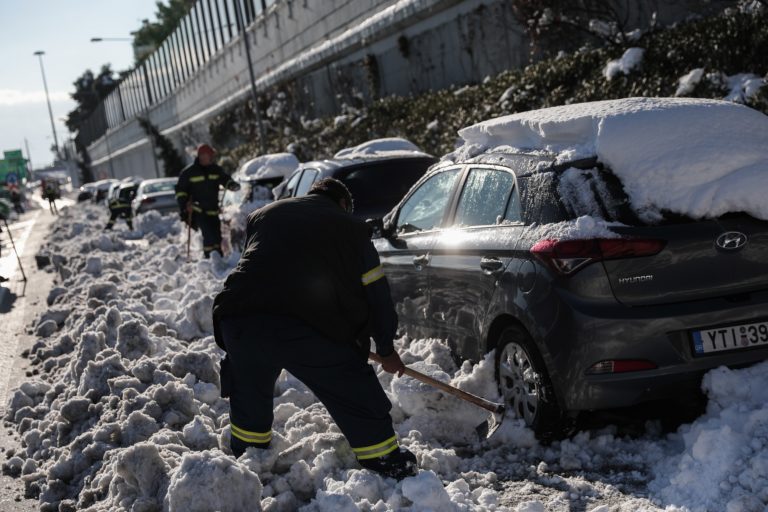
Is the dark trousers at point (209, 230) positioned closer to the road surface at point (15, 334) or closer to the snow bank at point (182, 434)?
the road surface at point (15, 334)

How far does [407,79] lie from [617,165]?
61.9ft

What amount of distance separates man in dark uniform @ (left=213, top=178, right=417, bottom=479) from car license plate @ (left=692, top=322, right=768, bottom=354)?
153 centimetres

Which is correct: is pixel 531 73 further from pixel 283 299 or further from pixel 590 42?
pixel 283 299

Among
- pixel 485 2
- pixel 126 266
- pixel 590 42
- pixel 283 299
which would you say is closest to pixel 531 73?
pixel 590 42

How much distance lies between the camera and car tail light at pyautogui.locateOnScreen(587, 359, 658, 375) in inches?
179

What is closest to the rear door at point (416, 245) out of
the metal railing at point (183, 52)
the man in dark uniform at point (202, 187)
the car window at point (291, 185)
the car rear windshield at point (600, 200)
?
the car rear windshield at point (600, 200)

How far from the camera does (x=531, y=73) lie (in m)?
15.1

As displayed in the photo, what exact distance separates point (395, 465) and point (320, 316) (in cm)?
A: 81

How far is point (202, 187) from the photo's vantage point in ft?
45.4

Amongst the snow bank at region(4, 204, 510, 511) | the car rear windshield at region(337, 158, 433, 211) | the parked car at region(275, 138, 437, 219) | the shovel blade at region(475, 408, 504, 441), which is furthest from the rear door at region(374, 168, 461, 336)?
the car rear windshield at region(337, 158, 433, 211)

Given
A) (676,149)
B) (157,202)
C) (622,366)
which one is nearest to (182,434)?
(622,366)

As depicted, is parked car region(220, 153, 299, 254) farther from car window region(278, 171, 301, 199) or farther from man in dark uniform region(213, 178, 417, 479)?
man in dark uniform region(213, 178, 417, 479)

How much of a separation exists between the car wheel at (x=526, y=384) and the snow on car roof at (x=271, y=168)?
411 inches

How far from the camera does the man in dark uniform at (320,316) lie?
14.7ft
